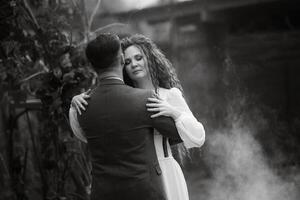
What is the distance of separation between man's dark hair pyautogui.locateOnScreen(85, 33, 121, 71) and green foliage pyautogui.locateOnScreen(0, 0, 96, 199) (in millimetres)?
1543

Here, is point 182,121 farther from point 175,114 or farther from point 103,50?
point 103,50

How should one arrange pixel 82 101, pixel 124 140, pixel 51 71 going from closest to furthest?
pixel 124 140
pixel 82 101
pixel 51 71

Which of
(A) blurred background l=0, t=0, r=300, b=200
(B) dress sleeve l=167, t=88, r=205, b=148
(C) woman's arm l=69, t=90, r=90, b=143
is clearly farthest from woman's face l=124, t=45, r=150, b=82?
(A) blurred background l=0, t=0, r=300, b=200

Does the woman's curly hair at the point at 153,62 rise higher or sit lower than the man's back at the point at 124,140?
higher

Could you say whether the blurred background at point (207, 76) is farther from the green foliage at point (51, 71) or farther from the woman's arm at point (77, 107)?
the woman's arm at point (77, 107)

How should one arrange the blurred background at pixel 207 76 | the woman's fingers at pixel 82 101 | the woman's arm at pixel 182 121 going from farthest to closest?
the blurred background at pixel 207 76 < the woman's fingers at pixel 82 101 < the woman's arm at pixel 182 121

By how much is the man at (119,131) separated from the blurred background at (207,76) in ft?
4.88

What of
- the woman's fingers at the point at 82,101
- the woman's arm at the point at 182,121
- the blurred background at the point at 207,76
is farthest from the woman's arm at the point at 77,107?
the blurred background at the point at 207,76

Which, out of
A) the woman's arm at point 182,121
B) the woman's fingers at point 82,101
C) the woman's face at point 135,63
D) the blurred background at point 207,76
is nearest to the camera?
the woman's arm at point 182,121

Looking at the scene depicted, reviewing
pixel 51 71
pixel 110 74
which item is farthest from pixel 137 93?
pixel 51 71

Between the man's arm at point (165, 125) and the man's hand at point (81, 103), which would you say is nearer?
the man's arm at point (165, 125)

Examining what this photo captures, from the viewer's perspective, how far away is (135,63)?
2729 millimetres

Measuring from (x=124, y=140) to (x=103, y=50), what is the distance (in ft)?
1.46

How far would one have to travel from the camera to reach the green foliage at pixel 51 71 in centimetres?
388
